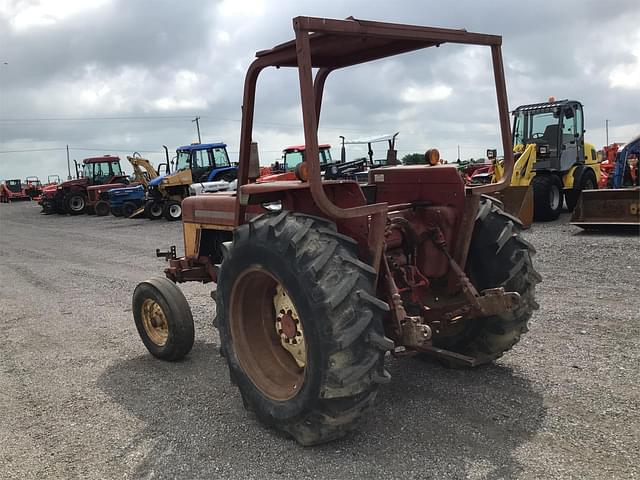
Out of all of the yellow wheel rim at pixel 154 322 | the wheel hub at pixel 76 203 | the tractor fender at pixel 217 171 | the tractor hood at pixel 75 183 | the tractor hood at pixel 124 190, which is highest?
the tractor hood at pixel 75 183

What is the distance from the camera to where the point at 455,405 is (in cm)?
385

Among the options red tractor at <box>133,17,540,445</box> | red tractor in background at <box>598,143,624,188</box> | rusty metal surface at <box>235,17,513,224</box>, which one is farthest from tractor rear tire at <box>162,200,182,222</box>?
rusty metal surface at <box>235,17,513,224</box>

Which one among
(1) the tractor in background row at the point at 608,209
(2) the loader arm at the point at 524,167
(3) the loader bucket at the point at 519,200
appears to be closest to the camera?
(1) the tractor in background row at the point at 608,209

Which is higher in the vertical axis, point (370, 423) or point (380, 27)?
point (380, 27)

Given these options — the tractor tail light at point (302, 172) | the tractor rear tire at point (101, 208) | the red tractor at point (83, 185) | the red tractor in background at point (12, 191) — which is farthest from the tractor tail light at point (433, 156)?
the red tractor in background at point (12, 191)

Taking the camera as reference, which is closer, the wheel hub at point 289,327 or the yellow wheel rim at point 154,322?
the wheel hub at point 289,327

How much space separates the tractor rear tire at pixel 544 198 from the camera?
13.5 m

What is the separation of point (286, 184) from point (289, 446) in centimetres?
154

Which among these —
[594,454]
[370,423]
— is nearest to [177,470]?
[370,423]

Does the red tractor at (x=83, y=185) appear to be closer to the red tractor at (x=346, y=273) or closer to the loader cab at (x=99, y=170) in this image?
the loader cab at (x=99, y=170)

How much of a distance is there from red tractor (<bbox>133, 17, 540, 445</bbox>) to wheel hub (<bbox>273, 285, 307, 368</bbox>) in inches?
0.4

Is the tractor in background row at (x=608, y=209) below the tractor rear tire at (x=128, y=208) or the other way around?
below

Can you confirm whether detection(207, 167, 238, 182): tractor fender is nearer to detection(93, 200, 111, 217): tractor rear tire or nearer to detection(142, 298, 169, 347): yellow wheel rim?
detection(93, 200, 111, 217): tractor rear tire

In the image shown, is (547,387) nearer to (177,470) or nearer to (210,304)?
(177,470)
